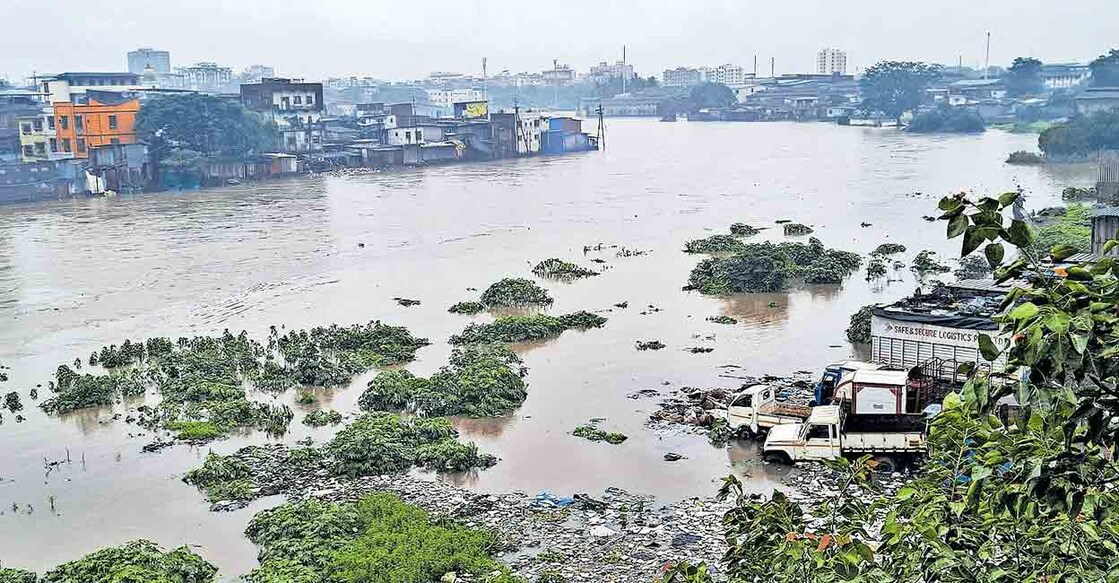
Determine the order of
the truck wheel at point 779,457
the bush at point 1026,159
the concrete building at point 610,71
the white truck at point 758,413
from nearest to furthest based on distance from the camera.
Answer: the truck wheel at point 779,457 → the white truck at point 758,413 → the bush at point 1026,159 → the concrete building at point 610,71

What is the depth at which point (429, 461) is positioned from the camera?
10633mm

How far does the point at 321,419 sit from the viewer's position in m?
12.2

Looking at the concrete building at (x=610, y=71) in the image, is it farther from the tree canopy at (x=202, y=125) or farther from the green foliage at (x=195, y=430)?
the green foliage at (x=195, y=430)

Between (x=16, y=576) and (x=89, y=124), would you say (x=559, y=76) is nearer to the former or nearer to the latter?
(x=89, y=124)

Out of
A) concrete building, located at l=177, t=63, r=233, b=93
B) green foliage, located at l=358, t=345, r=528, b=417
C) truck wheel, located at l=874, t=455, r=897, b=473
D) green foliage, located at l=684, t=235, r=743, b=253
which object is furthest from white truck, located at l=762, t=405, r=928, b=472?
concrete building, located at l=177, t=63, r=233, b=93

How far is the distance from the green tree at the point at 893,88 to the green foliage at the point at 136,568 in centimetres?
6817

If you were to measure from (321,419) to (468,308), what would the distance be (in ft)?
19.5

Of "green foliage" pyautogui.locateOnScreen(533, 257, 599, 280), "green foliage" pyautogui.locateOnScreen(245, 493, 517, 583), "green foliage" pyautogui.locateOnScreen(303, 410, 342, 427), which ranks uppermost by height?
"green foliage" pyautogui.locateOnScreen(533, 257, 599, 280)

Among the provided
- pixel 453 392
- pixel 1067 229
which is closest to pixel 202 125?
pixel 1067 229

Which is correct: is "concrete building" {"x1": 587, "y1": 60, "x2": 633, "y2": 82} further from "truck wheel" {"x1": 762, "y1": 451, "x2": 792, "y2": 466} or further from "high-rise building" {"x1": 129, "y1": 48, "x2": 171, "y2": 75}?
"truck wheel" {"x1": 762, "y1": 451, "x2": 792, "y2": 466}

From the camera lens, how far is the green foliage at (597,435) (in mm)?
11203

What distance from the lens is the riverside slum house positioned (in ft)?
159

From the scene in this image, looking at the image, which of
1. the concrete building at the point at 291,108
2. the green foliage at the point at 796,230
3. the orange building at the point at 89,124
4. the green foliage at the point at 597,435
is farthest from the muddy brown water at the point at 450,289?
the concrete building at the point at 291,108

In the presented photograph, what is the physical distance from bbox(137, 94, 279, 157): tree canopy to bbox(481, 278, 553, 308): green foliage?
1014 inches
